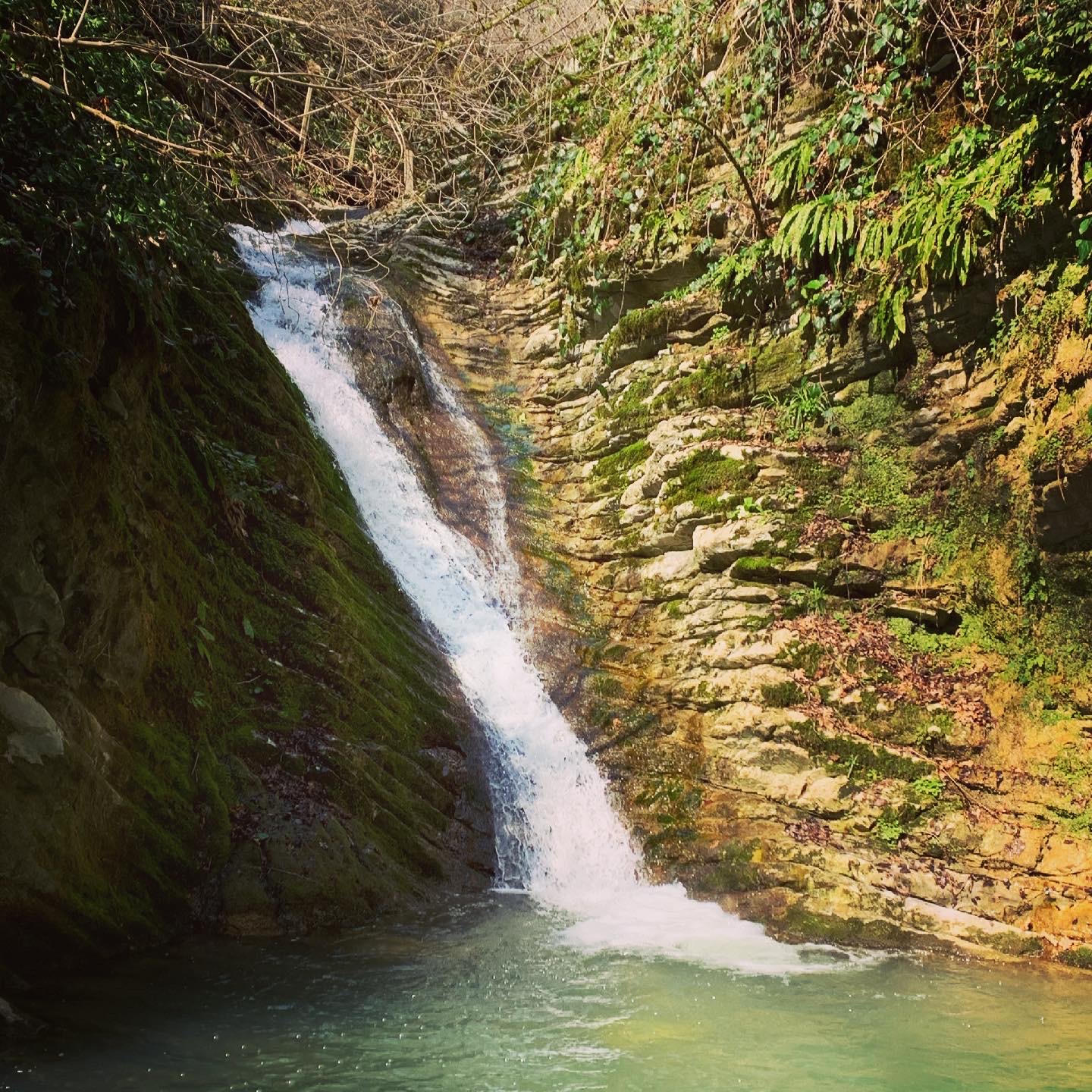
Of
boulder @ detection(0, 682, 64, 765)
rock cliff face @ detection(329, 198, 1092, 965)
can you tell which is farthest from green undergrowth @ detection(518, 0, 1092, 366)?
boulder @ detection(0, 682, 64, 765)

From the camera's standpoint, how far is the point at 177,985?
4684 mm

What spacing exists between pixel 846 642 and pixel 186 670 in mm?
5623

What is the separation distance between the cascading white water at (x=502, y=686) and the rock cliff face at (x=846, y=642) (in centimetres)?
38

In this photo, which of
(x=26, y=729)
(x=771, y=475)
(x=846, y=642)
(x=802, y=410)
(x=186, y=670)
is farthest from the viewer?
(x=802, y=410)

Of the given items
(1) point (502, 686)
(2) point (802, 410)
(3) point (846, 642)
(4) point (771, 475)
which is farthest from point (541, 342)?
(3) point (846, 642)

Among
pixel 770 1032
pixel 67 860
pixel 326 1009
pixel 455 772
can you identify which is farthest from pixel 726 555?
pixel 67 860

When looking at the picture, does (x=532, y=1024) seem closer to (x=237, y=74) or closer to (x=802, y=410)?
(x=802, y=410)

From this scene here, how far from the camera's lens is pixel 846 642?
7.66 meters

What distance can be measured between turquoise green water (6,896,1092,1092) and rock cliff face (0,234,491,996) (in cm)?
51

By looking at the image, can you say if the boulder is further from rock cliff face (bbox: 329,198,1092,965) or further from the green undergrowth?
the green undergrowth

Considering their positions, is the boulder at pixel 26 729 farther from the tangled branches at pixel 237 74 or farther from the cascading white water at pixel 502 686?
the cascading white water at pixel 502 686

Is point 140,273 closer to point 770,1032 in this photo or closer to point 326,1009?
point 326,1009

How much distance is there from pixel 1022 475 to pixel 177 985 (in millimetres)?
7256

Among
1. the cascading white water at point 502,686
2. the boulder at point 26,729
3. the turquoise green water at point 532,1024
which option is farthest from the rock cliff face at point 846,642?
the boulder at point 26,729
